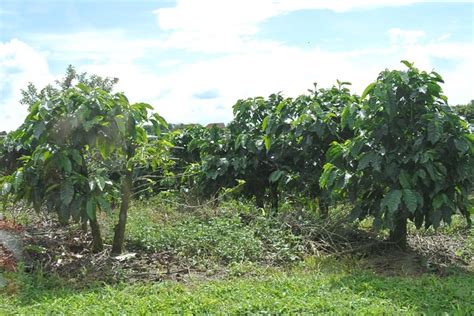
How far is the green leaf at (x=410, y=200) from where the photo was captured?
17.1 ft

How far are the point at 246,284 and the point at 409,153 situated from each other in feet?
7.05

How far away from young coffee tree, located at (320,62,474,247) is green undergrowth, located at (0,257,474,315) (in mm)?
740

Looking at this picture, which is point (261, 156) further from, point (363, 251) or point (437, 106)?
point (437, 106)

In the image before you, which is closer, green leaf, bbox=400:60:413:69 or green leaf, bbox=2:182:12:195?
green leaf, bbox=2:182:12:195

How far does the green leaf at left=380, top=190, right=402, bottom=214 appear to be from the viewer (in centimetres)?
526

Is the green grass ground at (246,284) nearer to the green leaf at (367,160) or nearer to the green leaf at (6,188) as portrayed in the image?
the green leaf at (6,188)

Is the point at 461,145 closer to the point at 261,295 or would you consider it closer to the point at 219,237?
the point at 261,295

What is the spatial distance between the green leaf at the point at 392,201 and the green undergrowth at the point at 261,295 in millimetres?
647

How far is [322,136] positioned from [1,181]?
3.71 m

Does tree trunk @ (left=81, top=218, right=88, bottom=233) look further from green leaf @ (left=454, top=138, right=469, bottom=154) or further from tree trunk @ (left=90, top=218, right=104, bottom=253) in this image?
Answer: green leaf @ (left=454, top=138, right=469, bottom=154)

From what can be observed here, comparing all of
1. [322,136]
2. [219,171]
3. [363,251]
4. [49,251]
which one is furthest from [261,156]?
[49,251]

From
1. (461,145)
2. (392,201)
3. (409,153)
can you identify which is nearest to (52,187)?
(392,201)

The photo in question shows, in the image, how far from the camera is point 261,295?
4297 millimetres

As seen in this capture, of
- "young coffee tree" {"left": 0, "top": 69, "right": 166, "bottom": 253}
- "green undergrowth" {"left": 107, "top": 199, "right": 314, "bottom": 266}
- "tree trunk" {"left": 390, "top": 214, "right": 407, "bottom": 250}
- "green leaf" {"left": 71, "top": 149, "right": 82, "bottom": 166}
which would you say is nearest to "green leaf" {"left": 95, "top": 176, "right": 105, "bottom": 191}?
"young coffee tree" {"left": 0, "top": 69, "right": 166, "bottom": 253}
